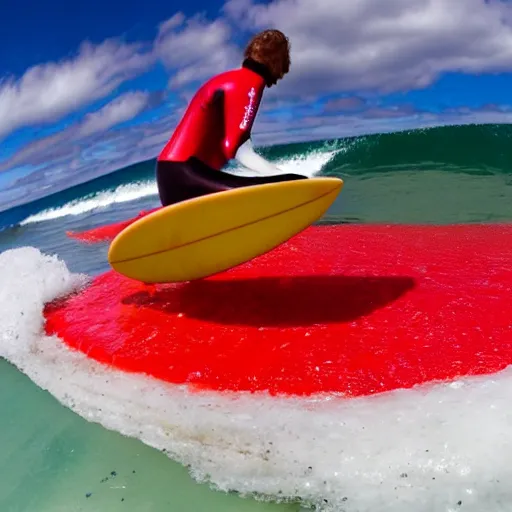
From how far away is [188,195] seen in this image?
340 centimetres

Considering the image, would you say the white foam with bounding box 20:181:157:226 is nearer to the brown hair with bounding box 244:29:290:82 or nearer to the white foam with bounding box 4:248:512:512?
the brown hair with bounding box 244:29:290:82

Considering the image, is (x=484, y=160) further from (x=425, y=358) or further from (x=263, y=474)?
(x=263, y=474)

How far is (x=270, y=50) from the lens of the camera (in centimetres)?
325

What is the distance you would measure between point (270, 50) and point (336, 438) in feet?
7.44

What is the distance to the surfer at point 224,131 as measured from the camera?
3.25 m

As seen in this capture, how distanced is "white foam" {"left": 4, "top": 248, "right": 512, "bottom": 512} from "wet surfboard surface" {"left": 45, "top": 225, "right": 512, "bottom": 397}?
5.5 inches

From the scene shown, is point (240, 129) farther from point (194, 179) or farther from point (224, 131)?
point (194, 179)

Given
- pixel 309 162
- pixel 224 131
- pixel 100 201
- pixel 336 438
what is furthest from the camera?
pixel 100 201

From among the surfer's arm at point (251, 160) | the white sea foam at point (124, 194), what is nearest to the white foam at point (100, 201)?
the white sea foam at point (124, 194)

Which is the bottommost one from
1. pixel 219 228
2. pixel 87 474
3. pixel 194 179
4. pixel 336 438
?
pixel 336 438

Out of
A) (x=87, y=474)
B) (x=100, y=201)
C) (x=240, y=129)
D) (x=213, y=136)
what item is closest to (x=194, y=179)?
(x=213, y=136)

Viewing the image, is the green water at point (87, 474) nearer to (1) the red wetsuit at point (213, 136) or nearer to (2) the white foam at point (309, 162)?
(1) the red wetsuit at point (213, 136)

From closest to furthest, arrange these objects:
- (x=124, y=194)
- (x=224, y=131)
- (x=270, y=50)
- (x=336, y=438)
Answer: (x=336, y=438), (x=270, y=50), (x=224, y=131), (x=124, y=194)

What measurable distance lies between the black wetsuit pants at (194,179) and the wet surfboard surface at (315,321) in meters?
0.87
